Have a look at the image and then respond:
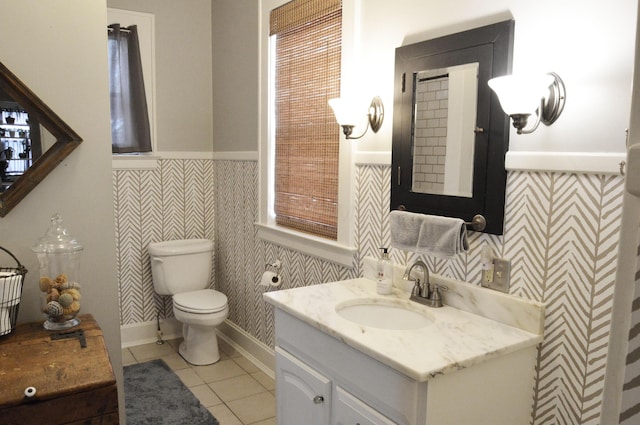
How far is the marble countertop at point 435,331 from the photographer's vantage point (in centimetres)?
144

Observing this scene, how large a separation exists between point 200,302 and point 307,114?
4.78 feet

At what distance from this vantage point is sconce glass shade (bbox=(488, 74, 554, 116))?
1.47 meters

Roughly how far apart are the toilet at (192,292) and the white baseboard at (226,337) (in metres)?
0.20

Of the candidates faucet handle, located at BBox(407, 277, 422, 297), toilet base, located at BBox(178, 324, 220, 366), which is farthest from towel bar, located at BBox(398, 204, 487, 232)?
toilet base, located at BBox(178, 324, 220, 366)

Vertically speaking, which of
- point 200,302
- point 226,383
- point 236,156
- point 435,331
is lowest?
point 226,383

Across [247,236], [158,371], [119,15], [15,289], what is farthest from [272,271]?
[119,15]

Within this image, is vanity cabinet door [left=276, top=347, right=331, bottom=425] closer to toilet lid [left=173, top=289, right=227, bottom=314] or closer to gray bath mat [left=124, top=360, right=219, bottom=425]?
gray bath mat [left=124, top=360, right=219, bottom=425]

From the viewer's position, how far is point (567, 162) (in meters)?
1.53

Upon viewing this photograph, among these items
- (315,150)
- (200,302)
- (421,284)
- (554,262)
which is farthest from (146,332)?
(554,262)

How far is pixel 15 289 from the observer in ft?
5.33

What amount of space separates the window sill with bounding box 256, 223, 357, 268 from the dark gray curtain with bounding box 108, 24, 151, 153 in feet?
3.70

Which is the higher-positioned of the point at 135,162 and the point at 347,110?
the point at 347,110

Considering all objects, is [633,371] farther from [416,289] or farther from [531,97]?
[416,289]

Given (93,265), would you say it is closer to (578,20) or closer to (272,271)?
(272,271)
